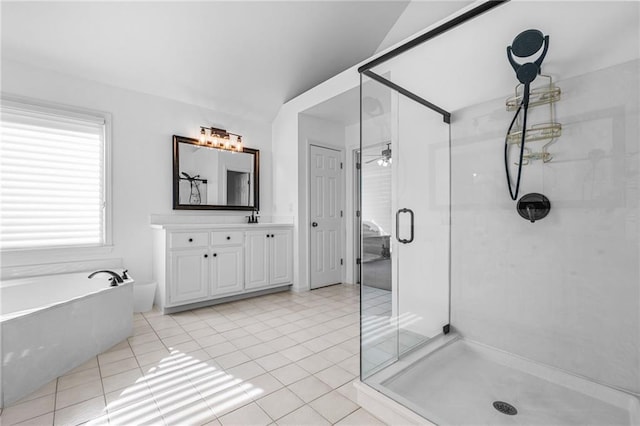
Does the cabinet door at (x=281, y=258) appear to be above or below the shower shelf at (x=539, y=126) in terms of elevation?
below

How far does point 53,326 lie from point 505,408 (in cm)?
257

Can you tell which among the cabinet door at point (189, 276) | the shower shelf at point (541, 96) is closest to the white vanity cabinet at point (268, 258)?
the cabinet door at point (189, 276)

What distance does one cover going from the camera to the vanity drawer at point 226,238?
128 inches

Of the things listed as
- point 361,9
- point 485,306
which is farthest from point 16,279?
point 361,9

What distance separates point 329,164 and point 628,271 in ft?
10.8

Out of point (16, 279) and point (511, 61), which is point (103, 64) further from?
point (511, 61)

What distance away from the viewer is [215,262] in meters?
3.25

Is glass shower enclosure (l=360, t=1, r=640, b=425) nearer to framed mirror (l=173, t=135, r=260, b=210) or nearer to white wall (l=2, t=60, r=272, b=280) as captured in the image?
framed mirror (l=173, t=135, r=260, b=210)

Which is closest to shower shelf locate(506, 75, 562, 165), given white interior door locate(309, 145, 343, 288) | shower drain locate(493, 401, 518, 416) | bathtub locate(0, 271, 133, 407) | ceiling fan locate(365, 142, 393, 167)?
ceiling fan locate(365, 142, 393, 167)

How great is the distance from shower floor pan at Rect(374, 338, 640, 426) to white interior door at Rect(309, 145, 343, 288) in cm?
237

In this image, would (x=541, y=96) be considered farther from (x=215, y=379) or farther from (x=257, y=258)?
(x=257, y=258)

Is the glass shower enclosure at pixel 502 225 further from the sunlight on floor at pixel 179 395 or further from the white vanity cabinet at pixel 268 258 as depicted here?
the white vanity cabinet at pixel 268 258

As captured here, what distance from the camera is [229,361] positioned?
6.73 feet

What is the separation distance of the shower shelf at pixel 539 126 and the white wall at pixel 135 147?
3.30m
